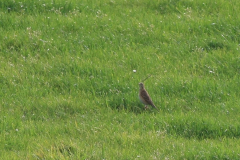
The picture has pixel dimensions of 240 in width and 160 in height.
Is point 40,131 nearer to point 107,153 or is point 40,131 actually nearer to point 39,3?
point 107,153

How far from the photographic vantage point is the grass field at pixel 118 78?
8531mm

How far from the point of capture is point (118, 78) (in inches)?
435

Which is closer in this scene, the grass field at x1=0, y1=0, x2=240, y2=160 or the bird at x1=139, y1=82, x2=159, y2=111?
the grass field at x1=0, y1=0, x2=240, y2=160

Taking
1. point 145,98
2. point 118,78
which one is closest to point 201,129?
point 145,98

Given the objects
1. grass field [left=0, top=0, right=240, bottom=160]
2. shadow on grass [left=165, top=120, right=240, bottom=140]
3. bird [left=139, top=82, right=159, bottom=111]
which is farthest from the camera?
bird [left=139, top=82, right=159, bottom=111]

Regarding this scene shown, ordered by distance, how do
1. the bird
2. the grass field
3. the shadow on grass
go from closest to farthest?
the grass field → the shadow on grass → the bird

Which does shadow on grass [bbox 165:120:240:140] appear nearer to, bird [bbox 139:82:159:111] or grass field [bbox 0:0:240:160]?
grass field [bbox 0:0:240:160]

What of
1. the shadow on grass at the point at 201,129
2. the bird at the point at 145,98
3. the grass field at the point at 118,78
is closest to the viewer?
the grass field at the point at 118,78

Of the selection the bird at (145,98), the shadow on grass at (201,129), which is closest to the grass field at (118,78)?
the shadow on grass at (201,129)

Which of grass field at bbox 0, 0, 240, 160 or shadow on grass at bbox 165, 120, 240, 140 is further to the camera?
shadow on grass at bbox 165, 120, 240, 140

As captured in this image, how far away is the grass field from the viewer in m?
8.53

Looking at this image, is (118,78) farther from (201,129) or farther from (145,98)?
(201,129)

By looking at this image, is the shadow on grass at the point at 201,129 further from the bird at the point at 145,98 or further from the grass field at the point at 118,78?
the bird at the point at 145,98

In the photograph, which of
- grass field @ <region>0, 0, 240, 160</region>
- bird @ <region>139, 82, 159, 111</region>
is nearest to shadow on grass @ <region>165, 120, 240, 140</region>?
grass field @ <region>0, 0, 240, 160</region>
